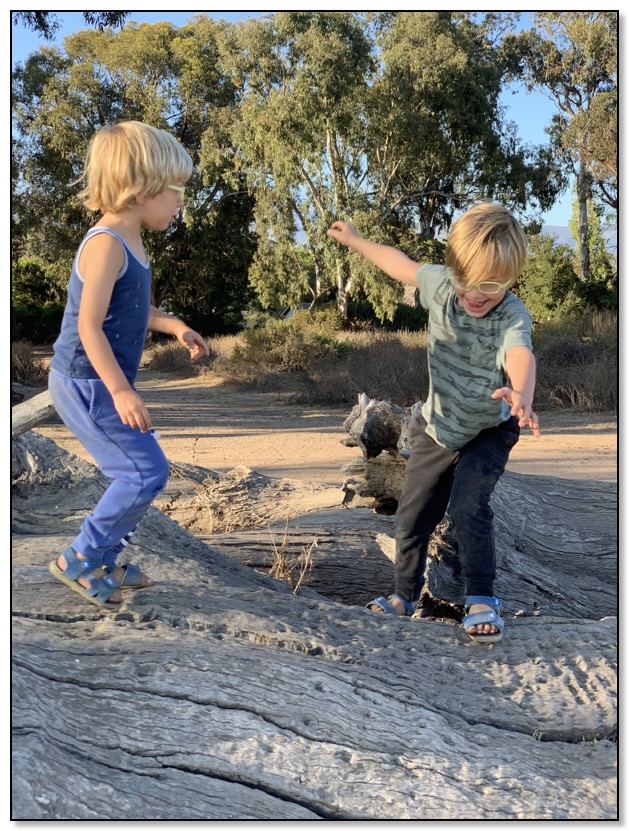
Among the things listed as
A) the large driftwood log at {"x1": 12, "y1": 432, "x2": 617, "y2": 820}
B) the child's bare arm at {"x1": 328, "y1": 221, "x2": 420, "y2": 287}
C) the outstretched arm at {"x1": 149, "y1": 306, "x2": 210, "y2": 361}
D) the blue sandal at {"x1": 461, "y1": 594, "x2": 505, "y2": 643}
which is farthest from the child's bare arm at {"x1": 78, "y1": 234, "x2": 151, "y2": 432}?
the blue sandal at {"x1": 461, "y1": 594, "x2": 505, "y2": 643}

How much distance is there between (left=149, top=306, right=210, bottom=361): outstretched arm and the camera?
281 centimetres

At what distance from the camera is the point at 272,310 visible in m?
33.2

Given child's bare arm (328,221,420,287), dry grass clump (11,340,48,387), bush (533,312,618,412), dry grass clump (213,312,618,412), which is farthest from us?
dry grass clump (11,340,48,387)

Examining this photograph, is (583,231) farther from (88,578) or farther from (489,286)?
(88,578)

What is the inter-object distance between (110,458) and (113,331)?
1.21 feet

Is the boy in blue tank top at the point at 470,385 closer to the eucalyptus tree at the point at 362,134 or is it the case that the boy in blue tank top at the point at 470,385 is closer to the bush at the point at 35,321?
the eucalyptus tree at the point at 362,134

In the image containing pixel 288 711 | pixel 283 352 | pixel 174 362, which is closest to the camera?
pixel 288 711

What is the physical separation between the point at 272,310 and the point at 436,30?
11.6 m

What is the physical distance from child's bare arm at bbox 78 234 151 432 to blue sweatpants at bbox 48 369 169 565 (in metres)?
0.09

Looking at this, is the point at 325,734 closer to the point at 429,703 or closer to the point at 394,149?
the point at 429,703

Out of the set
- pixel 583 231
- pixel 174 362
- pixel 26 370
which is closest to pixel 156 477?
pixel 26 370

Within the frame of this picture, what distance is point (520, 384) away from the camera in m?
2.62

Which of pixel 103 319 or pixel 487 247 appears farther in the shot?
pixel 487 247

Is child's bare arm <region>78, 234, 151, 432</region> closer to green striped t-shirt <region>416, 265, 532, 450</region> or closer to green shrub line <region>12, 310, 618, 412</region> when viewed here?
green striped t-shirt <region>416, 265, 532, 450</region>
